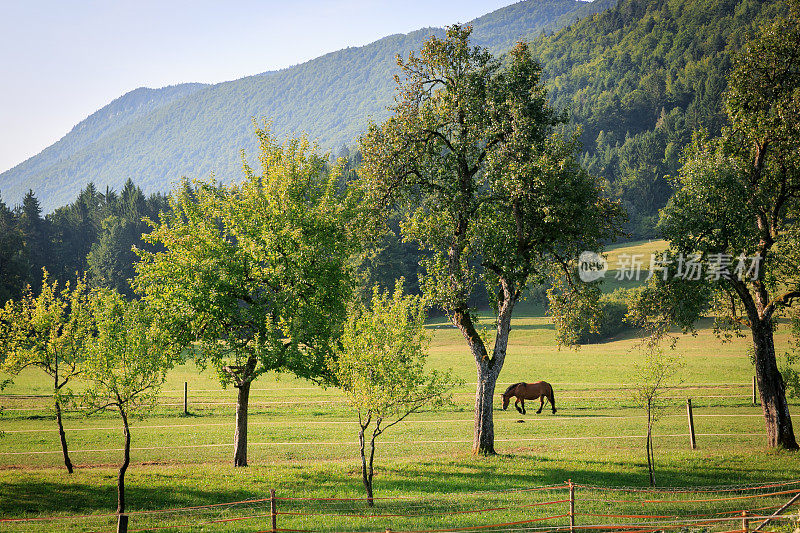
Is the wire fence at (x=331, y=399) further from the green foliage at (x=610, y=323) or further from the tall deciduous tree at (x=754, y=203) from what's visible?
the green foliage at (x=610, y=323)

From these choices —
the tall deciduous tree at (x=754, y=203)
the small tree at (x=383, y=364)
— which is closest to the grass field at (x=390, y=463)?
the small tree at (x=383, y=364)

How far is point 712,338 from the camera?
65.6 meters

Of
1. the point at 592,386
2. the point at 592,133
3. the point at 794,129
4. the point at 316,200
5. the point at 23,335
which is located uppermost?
the point at 592,133

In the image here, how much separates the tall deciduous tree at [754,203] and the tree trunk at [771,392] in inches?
1.5

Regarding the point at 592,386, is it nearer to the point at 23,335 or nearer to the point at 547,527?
the point at 547,527

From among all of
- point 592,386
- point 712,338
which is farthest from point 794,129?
point 712,338

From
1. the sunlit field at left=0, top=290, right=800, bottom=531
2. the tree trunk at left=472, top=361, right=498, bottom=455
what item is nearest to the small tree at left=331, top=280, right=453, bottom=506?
the sunlit field at left=0, top=290, right=800, bottom=531

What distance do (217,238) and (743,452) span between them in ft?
76.0

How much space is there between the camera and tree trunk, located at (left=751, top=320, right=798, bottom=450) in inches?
953

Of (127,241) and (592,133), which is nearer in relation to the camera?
(127,241)

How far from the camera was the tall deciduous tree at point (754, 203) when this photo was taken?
23.2 m

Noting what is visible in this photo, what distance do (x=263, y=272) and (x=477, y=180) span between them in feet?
31.8

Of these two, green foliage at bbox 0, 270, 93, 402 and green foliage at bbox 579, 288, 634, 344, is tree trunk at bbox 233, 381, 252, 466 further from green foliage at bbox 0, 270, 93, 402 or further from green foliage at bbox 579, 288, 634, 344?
green foliage at bbox 579, 288, 634, 344

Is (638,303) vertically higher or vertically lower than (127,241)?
lower
